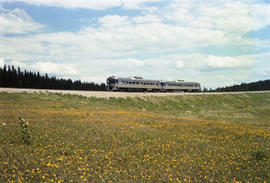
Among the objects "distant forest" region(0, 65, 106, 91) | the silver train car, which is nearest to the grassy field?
the silver train car

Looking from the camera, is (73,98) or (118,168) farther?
(73,98)

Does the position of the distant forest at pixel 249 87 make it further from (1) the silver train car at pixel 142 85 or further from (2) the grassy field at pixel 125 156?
(2) the grassy field at pixel 125 156

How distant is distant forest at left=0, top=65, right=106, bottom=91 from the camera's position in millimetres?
70500

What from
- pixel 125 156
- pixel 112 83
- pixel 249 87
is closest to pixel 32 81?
pixel 112 83

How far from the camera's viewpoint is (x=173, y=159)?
10.1m

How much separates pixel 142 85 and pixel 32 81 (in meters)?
44.7

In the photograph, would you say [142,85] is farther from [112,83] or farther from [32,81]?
[32,81]

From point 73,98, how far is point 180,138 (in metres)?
30.2

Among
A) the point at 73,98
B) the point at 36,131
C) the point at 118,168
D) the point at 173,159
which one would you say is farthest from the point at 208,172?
the point at 73,98

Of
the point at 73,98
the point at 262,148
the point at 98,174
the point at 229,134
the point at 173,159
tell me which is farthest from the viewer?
the point at 73,98

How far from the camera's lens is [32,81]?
77875mm

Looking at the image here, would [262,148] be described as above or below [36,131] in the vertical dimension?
below

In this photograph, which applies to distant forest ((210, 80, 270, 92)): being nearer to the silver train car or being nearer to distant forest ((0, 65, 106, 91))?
the silver train car

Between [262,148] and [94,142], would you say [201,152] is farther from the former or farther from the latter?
[94,142]
